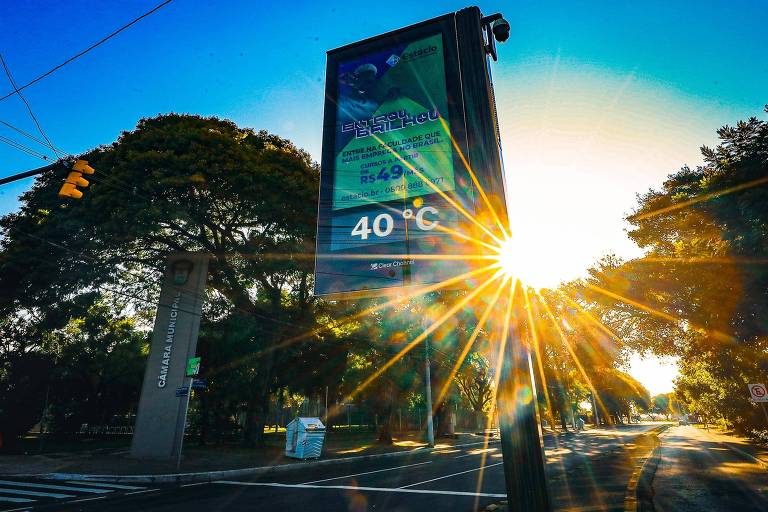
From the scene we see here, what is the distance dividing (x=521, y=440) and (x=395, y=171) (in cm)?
324

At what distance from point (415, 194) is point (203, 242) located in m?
19.4

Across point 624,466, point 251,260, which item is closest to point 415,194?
point 624,466

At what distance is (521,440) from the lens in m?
3.15

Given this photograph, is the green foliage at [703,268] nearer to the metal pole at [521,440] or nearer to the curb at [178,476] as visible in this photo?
the metal pole at [521,440]

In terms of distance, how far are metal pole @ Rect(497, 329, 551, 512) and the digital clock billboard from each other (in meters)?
1.28

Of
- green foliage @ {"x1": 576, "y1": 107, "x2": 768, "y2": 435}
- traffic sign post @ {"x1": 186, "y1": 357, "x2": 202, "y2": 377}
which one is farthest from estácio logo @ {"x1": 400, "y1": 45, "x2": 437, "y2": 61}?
traffic sign post @ {"x1": 186, "y1": 357, "x2": 202, "y2": 377}

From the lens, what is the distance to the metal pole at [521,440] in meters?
3.08

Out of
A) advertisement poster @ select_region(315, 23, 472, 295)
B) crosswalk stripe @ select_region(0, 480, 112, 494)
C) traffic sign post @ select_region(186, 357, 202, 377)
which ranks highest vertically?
advertisement poster @ select_region(315, 23, 472, 295)

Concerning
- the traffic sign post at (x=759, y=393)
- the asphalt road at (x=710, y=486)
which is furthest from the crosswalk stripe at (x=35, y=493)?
the traffic sign post at (x=759, y=393)

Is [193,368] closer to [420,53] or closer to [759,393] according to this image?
[420,53]

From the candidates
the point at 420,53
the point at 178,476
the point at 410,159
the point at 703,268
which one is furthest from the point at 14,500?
the point at 703,268

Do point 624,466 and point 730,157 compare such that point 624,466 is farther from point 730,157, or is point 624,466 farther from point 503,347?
point 503,347

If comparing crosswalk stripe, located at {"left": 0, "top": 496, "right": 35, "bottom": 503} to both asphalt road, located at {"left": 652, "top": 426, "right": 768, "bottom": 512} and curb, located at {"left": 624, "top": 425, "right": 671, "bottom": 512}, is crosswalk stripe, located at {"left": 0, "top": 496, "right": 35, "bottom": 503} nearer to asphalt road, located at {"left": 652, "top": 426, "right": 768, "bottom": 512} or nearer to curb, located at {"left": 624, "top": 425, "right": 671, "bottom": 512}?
curb, located at {"left": 624, "top": 425, "right": 671, "bottom": 512}

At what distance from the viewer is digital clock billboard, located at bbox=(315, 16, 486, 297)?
4.59 m
